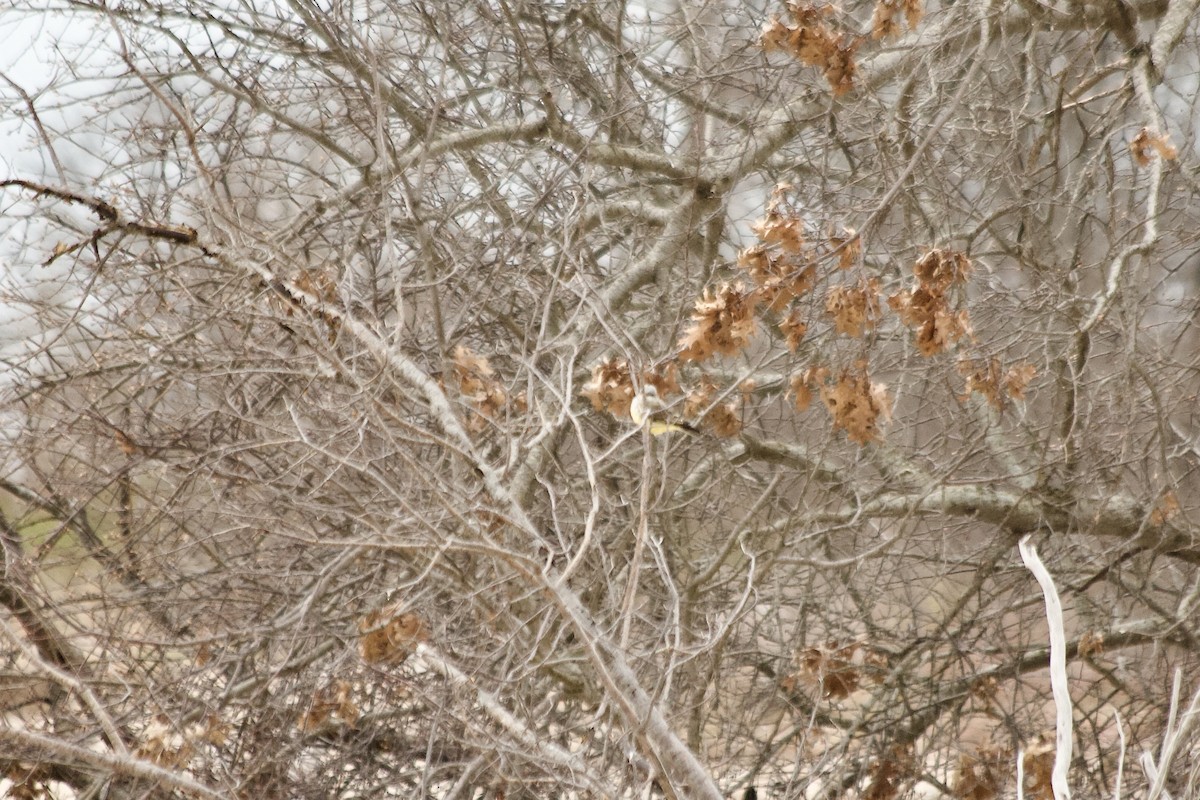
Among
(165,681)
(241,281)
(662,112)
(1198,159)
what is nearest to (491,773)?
(165,681)

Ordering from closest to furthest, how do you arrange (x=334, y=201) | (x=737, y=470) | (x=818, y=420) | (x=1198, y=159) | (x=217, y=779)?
(x=217, y=779) < (x=334, y=201) < (x=737, y=470) < (x=818, y=420) < (x=1198, y=159)

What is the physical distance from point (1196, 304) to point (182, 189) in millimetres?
4747

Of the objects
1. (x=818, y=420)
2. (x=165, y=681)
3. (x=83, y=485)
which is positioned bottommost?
(x=165, y=681)

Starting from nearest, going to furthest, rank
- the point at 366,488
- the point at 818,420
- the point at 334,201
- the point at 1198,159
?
the point at 366,488 → the point at 334,201 → the point at 818,420 → the point at 1198,159

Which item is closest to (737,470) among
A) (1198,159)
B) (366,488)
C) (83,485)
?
(366,488)

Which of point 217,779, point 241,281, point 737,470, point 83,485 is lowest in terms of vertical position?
point 217,779

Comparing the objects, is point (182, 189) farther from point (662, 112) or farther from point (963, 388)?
point (963, 388)

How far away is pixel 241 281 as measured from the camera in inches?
175

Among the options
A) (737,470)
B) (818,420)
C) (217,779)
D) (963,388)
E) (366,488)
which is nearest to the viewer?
(217,779)

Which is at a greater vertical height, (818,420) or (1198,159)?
(1198,159)

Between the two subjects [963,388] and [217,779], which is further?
[963,388]

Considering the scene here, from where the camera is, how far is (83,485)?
188 inches

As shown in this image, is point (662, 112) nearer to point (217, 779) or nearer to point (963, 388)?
point (963, 388)

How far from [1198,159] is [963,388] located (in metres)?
2.47
